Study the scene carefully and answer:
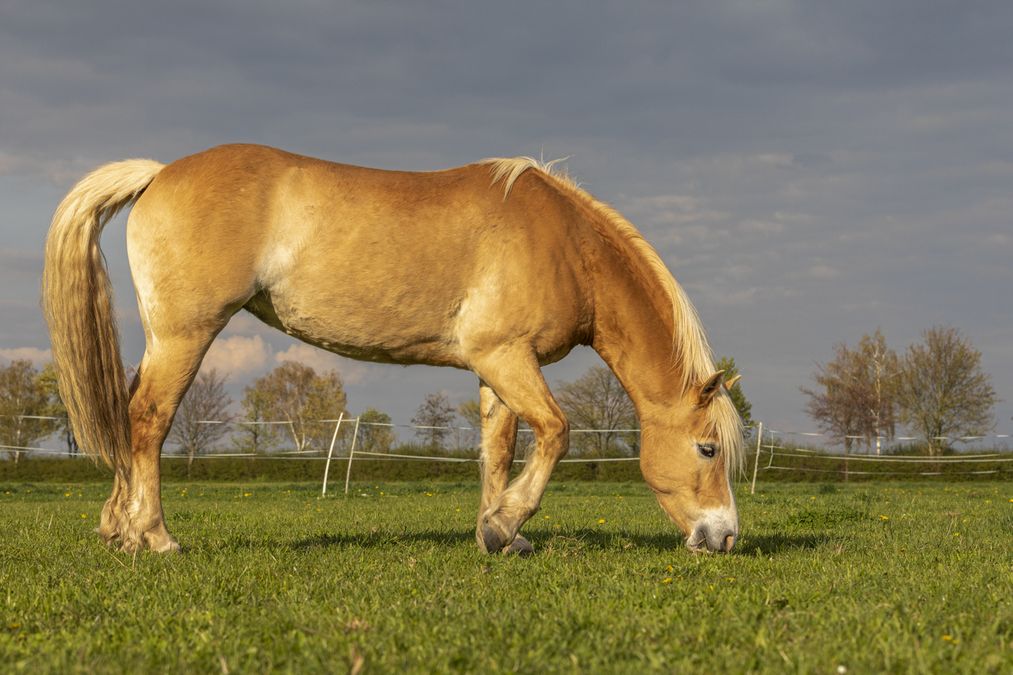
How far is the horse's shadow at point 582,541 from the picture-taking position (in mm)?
6168

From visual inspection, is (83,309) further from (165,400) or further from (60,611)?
(60,611)

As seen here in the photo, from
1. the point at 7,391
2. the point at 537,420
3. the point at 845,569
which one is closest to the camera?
the point at 845,569

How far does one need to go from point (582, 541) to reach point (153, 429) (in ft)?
9.80

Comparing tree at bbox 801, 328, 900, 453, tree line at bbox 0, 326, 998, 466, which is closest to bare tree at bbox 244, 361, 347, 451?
tree line at bbox 0, 326, 998, 466

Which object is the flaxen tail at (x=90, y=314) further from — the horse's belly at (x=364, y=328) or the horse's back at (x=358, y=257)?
the horse's belly at (x=364, y=328)

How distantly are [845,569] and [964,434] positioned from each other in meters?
44.7

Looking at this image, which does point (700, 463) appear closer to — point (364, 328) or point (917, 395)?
point (364, 328)

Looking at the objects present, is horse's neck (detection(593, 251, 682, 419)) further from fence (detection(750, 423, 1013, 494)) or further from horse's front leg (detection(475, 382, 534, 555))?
fence (detection(750, 423, 1013, 494))

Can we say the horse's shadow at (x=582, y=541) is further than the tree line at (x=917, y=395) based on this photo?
No

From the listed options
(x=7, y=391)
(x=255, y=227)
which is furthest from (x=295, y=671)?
(x=7, y=391)

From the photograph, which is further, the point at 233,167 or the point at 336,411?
the point at 336,411

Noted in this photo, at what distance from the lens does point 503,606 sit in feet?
12.0

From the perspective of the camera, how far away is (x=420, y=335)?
5.81m

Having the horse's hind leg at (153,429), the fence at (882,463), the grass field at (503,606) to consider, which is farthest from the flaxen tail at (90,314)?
the fence at (882,463)
